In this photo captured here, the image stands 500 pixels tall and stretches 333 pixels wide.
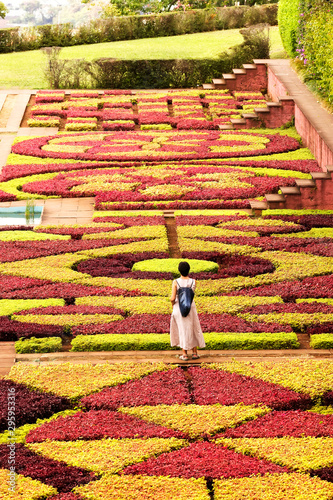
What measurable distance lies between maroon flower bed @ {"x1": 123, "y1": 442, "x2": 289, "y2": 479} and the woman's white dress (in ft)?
6.90

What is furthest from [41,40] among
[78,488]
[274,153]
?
[78,488]

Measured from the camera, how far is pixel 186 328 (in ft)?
29.1

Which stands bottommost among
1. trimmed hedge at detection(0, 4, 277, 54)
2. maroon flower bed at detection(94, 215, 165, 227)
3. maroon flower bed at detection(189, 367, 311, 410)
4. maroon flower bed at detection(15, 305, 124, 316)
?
maroon flower bed at detection(94, 215, 165, 227)

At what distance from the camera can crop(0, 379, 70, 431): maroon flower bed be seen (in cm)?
750

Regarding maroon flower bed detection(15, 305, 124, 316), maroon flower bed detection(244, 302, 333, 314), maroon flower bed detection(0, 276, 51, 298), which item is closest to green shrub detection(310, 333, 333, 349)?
maroon flower bed detection(244, 302, 333, 314)

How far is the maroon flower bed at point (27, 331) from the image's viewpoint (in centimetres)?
955

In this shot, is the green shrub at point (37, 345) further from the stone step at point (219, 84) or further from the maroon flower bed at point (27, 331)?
the stone step at point (219, 84)

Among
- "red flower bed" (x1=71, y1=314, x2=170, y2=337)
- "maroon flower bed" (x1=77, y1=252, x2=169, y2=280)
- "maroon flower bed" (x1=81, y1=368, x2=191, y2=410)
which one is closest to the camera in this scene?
"maroon flower bed" (x1=81, y1=368, x2=191, y2=410)

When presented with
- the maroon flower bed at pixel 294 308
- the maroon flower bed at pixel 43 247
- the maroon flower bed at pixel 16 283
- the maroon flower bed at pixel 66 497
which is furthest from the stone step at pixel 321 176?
the maroon flower bed at pixel 66 497

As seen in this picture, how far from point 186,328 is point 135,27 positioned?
2947 centimetres

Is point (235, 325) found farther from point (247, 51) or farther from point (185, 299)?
point (247, 51)

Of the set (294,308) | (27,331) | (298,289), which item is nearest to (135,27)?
(298,289)

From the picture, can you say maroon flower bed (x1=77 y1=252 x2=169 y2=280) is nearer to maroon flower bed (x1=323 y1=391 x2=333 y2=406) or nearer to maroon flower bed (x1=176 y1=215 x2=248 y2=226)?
maroon flower bed (x1=176 y1=215 x2=248 y2=226)

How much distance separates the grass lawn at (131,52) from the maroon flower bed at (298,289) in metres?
20.7
